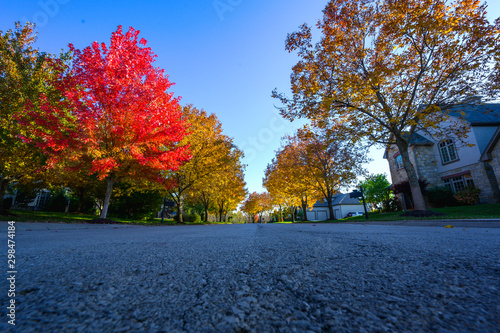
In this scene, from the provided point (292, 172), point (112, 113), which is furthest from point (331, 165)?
point (112, 113)

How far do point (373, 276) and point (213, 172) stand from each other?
47.3 ft

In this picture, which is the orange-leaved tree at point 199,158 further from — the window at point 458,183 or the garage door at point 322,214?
the garage door at point 322,214

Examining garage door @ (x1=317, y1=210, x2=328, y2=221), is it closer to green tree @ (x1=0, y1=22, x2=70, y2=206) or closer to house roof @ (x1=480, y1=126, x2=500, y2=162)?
house roof @ (x1=480, y1=126, x2=500, y2=162)

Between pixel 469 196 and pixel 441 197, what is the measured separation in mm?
1841

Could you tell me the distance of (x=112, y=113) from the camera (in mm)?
8180

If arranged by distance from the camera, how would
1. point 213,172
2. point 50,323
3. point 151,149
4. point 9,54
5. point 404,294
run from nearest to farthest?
point 50,323, point 404,294, point 151,149, point 9,54, point 213,172

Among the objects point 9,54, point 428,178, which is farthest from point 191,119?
point 428,178

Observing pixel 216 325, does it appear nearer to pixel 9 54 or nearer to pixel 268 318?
pixel 268 318

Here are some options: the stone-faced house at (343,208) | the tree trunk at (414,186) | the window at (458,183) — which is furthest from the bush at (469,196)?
the stone-faced house at (343,208)

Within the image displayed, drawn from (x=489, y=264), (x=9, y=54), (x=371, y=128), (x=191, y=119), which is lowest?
(x=489, y=264)

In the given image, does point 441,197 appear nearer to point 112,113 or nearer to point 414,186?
point 414,186

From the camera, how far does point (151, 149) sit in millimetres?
8852

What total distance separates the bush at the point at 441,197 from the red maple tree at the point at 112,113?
20903 millimetres

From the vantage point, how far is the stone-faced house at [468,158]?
14.8 metres
